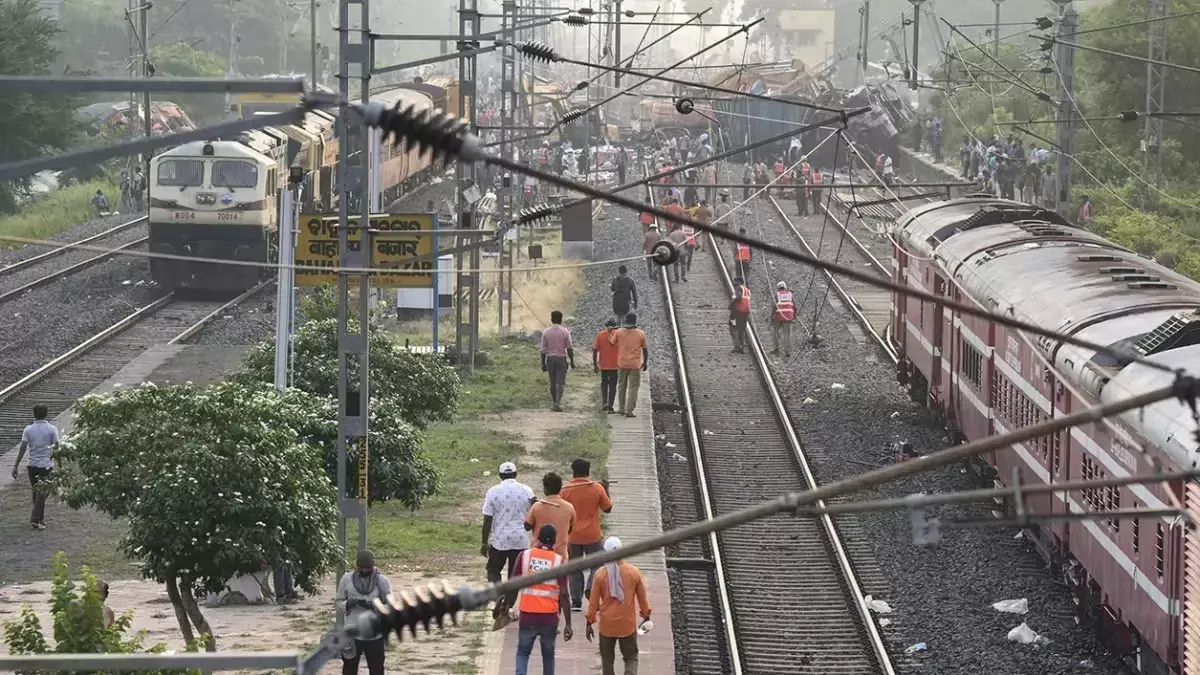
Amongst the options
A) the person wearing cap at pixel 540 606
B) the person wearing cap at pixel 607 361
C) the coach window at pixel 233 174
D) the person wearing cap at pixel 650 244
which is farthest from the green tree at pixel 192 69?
the person wearing cap at pixel 540 606

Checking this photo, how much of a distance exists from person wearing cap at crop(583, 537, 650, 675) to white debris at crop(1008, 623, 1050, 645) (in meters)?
3.58

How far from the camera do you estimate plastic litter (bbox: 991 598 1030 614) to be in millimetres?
15203

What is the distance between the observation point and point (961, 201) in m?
25.0

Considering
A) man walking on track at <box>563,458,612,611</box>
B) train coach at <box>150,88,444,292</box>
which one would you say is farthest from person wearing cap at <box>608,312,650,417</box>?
train coach at <box>150,88,444,292</box>

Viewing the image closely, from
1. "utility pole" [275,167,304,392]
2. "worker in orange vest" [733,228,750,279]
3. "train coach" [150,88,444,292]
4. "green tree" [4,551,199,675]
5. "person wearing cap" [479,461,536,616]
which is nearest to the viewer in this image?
"green tree" [4,551,199,675]

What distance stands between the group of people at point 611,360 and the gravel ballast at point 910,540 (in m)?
0.68

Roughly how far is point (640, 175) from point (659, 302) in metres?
23.2

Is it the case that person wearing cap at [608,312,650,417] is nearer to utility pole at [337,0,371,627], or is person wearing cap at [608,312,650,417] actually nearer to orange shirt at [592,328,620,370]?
orange shirt at [592,328,620,370]

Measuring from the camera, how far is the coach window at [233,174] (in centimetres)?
3197

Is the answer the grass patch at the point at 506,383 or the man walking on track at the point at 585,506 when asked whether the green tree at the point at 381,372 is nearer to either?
the grass patch at the point at 506,383

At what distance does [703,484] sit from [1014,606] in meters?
5.21

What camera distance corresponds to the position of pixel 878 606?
15609 mm

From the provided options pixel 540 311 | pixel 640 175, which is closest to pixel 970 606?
pixel 540 311

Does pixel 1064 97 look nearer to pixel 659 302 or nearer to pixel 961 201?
pixel 961 201
